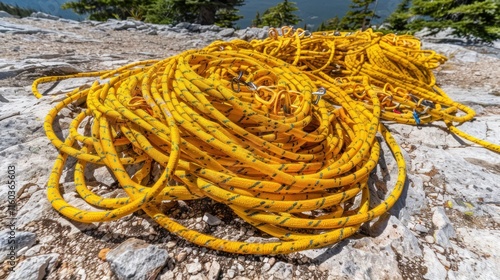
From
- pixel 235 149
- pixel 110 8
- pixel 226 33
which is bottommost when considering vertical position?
pixel 235 149

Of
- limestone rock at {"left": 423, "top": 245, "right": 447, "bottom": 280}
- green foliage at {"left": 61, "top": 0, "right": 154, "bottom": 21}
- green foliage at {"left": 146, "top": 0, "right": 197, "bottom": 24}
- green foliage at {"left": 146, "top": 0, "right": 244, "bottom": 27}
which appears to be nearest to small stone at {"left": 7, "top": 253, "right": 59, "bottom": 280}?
limestone rock at {"left": 423, "top": 245, "right": 447, "bottom": 280}

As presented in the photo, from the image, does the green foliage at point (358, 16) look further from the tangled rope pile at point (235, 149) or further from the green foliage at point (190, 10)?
the tangled rope pile at point (235, 149)

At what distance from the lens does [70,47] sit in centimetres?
397

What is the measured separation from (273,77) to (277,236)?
1.36m

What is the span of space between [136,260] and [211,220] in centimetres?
37

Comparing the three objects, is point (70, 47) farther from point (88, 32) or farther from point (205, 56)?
point (205, 56)

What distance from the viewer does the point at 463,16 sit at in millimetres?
5504

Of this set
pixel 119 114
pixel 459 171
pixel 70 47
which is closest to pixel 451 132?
pixel 459 171

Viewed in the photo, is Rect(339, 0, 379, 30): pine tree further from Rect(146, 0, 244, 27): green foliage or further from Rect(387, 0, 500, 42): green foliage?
Rect(387, 0, 500, 42): green foliage

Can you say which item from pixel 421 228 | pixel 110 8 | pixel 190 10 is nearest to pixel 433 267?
pixel 421 228

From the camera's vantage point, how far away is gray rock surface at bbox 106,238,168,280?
912 mm

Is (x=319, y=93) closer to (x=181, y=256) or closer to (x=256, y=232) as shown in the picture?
(x=256, y=232)

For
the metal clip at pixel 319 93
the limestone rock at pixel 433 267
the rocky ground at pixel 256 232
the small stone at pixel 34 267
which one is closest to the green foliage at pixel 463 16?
the rocky ground at pixel 256 232

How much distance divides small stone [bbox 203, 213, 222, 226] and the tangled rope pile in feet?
0.39
